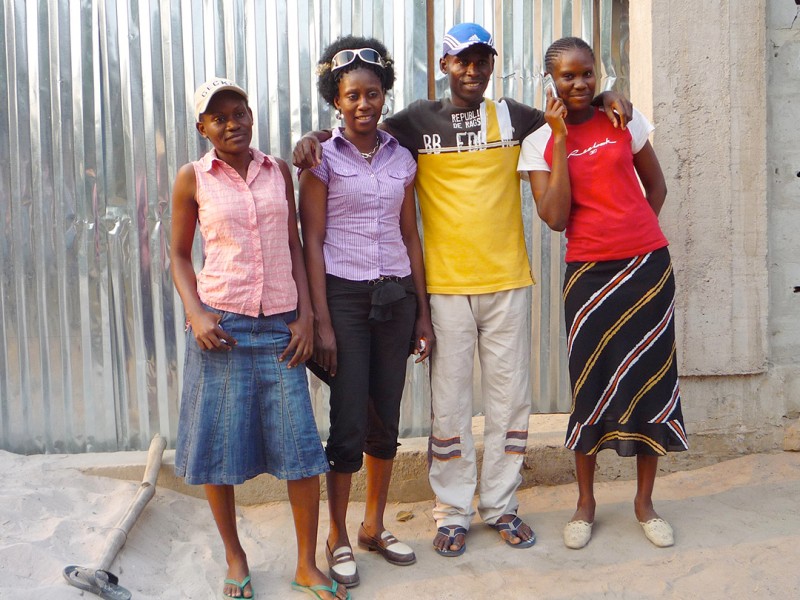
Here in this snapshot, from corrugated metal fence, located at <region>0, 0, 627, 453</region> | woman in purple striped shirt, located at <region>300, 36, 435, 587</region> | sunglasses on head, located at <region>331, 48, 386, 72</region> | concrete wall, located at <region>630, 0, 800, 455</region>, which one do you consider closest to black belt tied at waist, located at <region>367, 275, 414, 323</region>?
woman in purple striped shirt, located at <region>300, 36, 435, 587</region>

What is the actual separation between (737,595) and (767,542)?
0.47 m

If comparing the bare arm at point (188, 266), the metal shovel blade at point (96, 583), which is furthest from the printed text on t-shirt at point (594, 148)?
the metal shovel blade at point (96, 583)

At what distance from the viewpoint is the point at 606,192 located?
120 inches

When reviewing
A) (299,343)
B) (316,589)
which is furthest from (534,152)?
(316,589)

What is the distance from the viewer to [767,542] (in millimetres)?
3164

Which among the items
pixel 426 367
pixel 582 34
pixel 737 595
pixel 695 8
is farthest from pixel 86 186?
pixel 737 595

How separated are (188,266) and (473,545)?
1.62 meters

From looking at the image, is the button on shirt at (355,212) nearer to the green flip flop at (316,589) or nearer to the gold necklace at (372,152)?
the gold necklace at (372,152)

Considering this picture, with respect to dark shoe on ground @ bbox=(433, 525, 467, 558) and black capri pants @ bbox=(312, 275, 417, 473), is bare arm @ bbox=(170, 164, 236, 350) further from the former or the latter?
dark shoe on ground @ bbox=(433, 525, 467, 558)

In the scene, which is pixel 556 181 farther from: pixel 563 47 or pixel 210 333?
pixel 210 333

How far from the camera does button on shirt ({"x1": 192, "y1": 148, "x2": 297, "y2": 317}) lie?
8.85 feet

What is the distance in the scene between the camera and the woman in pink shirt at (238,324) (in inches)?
106

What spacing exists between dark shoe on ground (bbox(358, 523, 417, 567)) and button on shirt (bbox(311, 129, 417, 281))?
1096 millimetres

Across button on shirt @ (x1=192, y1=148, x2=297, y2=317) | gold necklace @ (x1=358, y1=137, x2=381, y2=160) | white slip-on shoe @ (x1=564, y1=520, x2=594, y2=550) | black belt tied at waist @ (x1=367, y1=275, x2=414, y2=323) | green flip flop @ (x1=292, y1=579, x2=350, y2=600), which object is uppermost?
gold necklace @ (x1=358, y1=137, x2=381, y2=160)
